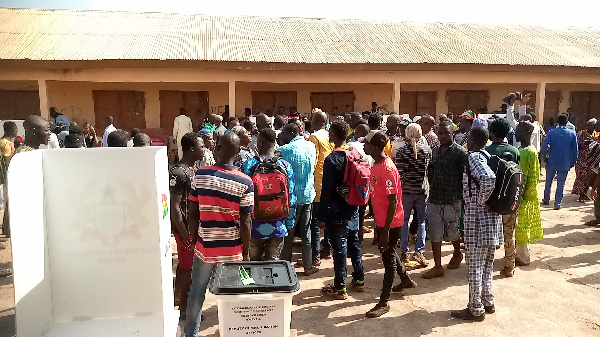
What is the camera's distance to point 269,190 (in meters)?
3.88

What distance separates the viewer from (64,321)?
99.2 inches

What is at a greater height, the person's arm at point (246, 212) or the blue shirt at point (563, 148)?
the blue shirt at point (563, 148)

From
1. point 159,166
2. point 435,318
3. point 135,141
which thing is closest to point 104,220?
point 159,166

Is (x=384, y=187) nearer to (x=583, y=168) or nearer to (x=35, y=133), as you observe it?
(x=35, y=133)

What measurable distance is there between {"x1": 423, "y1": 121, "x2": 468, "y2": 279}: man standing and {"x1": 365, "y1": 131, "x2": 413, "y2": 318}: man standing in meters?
0.84

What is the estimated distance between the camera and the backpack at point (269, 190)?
12.7ft

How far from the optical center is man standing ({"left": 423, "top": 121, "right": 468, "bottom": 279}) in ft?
15.0

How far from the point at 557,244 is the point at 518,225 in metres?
1.43

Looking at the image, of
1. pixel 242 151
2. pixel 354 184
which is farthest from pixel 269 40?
pixel 354 184

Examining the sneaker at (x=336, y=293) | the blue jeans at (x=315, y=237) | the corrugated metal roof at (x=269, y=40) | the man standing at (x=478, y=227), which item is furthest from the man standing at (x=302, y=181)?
the corrugated metal roof at (x=269, y=40)

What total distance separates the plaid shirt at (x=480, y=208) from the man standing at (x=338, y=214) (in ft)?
3.52

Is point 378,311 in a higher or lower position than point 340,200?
lower

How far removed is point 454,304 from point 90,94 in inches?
488

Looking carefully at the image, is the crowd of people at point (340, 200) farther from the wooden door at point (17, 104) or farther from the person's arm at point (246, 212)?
the wooden door at point (17, 104)
